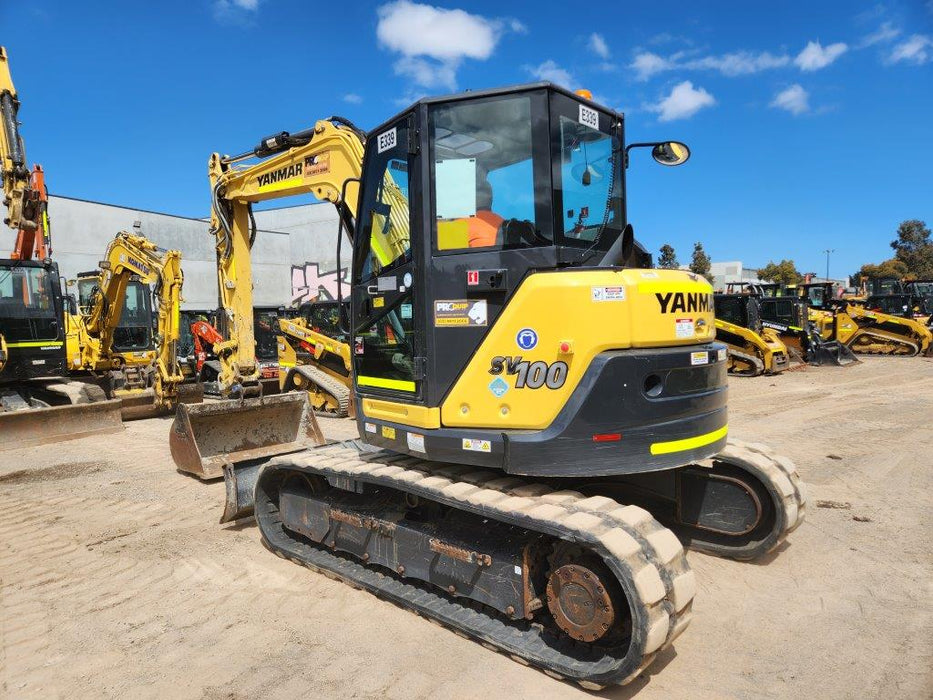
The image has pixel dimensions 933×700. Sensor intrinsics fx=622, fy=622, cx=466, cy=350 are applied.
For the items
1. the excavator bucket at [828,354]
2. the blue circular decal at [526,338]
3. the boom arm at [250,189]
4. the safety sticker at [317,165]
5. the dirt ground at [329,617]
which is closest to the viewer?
the dirt ground at [329,617]

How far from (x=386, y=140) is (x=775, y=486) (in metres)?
3.37

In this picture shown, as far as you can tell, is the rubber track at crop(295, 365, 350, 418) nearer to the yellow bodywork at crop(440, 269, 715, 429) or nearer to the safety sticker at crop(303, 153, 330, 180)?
the safety sticker at crop(303, 153, 330, 180)

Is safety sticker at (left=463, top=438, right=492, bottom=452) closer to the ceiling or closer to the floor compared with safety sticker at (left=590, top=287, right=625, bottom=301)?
closer to the floor

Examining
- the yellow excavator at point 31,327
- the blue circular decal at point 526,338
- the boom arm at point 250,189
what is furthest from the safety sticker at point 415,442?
the yellow excavator at point 31,327

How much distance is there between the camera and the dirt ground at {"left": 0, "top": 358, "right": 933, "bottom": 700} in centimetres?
304

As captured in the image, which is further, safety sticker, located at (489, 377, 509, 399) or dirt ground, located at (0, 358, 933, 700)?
safety sticker, located at (489, 377, 509, 399)

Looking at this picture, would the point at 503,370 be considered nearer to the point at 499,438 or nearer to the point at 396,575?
the point at 499,438

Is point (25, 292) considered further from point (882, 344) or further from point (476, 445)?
point (882, 344)

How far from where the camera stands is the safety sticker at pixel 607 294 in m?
3.15

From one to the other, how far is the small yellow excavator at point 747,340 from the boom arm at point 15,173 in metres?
14.7

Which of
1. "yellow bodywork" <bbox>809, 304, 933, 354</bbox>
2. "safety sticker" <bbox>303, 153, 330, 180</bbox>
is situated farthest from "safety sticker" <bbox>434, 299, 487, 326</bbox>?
"yellow bodywork" <bbox>809, 304, 933, 354</bbox>

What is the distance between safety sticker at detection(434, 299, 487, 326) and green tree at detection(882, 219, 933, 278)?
5936 centimetres

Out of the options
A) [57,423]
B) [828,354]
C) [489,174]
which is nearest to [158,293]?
[57,423]

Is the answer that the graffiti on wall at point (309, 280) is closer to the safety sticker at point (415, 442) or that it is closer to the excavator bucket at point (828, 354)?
the excavator bucket at point (828, 354)
